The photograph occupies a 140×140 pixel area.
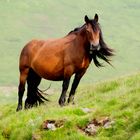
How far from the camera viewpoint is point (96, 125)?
13469mm

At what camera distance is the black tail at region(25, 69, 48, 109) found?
21297 millimetres

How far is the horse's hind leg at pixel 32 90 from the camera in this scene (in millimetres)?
21297

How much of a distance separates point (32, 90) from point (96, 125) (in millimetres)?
8374

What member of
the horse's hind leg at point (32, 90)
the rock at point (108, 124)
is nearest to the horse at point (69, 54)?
the horse's hind leg at point (32, 90)

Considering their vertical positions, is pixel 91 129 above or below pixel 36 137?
above

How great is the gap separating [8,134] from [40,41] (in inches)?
251

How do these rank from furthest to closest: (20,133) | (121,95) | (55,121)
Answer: (121,95), (20,133), (55,121)

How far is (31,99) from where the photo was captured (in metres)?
21.3

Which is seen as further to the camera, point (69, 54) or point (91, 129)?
point (69, 54)

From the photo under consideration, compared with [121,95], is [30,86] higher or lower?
lower

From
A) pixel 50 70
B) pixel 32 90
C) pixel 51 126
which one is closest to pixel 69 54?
pixel 50 70

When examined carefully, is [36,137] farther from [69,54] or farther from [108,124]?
[69,54]

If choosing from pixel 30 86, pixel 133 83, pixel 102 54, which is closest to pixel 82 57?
pixel 102 54

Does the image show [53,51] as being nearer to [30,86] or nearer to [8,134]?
[30,86]
